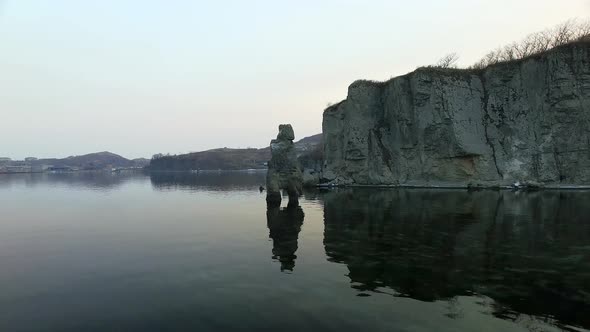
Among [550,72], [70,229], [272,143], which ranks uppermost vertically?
[550,72]

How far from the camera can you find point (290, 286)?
12016 millimetres

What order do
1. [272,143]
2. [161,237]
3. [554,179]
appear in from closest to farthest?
[161,237] → [272,143] → [554,179]

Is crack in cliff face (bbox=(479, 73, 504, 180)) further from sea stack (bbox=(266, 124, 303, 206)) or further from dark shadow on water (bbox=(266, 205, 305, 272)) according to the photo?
dark shadow on water (bbox=(266, 205, 305, 272))

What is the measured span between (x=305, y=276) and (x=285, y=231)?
9979 mm

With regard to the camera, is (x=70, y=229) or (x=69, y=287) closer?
(x=69, y=287)

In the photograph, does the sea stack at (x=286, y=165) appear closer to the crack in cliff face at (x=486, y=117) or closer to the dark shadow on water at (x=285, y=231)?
the dark shadow on water at (x=285, y=231)

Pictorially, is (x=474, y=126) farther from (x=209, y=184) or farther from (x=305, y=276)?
(x=305, y=276)

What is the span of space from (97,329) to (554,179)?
62725 mm

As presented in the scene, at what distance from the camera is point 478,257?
15039 mm

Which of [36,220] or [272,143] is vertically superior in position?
[272,143]

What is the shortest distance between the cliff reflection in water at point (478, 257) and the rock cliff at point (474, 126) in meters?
32.2

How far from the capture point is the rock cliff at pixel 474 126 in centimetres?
5381

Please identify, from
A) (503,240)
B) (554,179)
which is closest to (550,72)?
(554,179)

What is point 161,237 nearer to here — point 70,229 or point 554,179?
point 70,229
